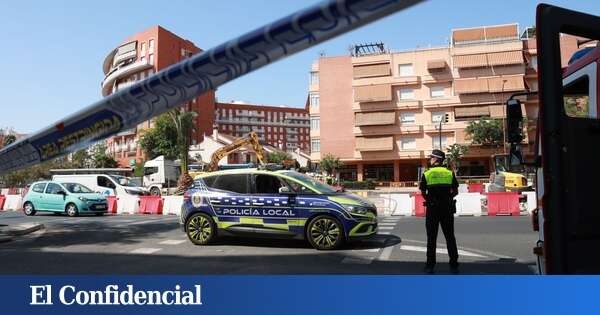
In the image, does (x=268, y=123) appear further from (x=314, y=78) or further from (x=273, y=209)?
(x=273, y=209)

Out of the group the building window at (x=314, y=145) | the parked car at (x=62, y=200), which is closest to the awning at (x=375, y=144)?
the building window at (x=314, y=145)

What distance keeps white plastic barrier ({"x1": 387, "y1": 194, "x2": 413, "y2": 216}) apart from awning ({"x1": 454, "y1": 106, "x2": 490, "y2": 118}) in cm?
4081

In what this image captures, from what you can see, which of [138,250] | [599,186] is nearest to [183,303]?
[599,186]

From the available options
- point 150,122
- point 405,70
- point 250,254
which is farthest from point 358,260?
point 150,122

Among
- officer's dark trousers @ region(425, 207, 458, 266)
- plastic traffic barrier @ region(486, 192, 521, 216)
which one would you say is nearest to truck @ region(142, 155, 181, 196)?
plastic traffic barrier @ region(486, 192, 521, 216)

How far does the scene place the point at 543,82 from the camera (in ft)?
10.5

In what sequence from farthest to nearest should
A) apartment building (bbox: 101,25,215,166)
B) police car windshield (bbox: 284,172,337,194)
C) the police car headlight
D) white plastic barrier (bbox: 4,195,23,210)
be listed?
apartment building (bbox: 101,25,215,166) < white plastic barrier (bbox: 4,195,23,210) < police car windshield (bbox: 284,172,337,194) < the police car headlight

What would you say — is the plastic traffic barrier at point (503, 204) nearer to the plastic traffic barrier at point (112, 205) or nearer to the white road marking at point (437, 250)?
the white road marking at point (437, 250)

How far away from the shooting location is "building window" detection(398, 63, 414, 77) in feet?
190

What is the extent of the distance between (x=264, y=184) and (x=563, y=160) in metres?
7.10

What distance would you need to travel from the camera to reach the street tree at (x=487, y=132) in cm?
5128

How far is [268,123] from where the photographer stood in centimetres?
14450

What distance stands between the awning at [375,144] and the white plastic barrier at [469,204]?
132 feet

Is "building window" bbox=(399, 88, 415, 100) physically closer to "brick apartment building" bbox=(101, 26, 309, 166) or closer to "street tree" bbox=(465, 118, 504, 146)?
"street tree" bbox=(465, 118, 504, 146)
